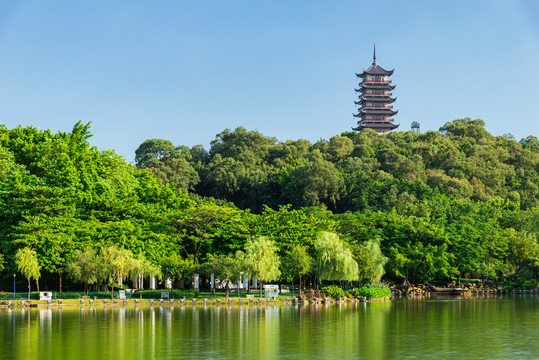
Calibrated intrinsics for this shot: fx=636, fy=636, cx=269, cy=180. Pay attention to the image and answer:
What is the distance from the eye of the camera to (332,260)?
188ft

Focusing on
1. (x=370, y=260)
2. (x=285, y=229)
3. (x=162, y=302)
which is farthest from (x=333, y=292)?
(x=162, y=302)

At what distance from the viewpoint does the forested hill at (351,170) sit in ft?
332

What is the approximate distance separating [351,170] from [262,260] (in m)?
58.7

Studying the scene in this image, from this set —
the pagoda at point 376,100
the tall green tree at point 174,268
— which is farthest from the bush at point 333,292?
the pagoda at point 376,100

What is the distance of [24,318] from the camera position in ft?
126

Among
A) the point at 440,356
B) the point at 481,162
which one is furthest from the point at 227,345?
the point at 481,162

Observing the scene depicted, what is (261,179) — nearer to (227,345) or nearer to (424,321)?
(424,321)

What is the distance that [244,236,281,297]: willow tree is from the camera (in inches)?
2115

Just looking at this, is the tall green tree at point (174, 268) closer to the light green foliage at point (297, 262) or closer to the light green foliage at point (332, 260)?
the light green foliage at point (297, 262)

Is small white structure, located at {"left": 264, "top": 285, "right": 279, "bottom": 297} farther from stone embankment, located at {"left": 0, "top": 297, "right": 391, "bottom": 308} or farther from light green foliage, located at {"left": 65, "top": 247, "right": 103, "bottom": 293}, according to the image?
light green foliage, located at {"left": 65, "top": 247, "right": 103, "bottom": 293}

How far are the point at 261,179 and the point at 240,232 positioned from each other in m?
48.0

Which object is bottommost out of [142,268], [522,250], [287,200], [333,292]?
[333,292]

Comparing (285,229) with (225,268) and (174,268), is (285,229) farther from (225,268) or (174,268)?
(174,268)

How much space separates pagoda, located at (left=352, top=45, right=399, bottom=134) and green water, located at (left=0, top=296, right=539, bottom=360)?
118640mm
